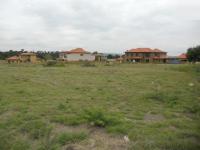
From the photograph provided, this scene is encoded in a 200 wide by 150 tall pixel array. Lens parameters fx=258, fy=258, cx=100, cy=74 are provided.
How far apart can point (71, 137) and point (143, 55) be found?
5708 cm

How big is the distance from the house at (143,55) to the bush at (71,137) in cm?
5567

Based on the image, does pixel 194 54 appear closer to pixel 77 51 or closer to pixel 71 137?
pixel 77 51

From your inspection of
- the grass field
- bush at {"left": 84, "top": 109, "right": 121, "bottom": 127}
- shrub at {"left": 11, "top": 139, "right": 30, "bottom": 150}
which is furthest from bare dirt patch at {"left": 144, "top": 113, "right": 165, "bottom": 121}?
shrub at {"left": 11, "top": 139, "right": 30, "bottom": 150}

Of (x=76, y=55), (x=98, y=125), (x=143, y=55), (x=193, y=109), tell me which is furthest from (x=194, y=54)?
(x=98, y=125)

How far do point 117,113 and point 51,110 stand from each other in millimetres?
1524

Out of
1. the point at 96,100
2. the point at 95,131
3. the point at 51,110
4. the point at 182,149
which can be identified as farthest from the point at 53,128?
the point at 96,100

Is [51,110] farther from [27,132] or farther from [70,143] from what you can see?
[70,143]

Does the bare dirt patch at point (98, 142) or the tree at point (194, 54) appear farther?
the tree at point (194, 54)

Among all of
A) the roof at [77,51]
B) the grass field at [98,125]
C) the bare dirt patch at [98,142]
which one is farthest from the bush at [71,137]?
Answer: the roof at [77,51]

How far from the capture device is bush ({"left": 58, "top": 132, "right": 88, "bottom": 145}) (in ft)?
12.9

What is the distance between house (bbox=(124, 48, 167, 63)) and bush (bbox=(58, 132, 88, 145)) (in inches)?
2192

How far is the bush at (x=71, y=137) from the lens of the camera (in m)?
3.92

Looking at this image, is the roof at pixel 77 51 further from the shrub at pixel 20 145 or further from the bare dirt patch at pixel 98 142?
the shrub at pixel 20 145

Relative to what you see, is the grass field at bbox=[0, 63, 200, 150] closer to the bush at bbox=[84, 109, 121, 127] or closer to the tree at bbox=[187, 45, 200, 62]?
the bush at bbox=[84, 109, 121, 127]
